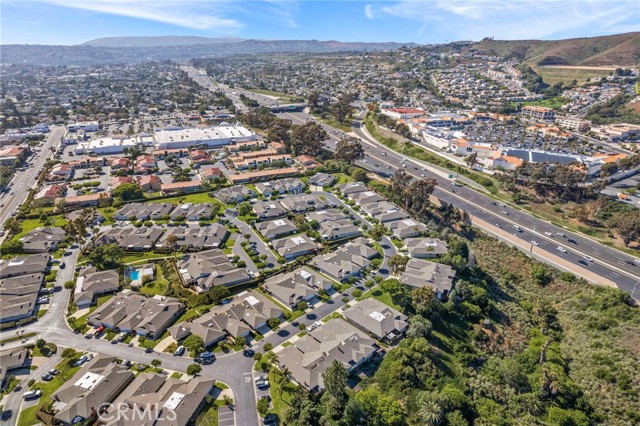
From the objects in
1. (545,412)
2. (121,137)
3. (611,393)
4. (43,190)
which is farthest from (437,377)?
(121,137)

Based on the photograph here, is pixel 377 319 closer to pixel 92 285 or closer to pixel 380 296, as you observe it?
pixel 380 296

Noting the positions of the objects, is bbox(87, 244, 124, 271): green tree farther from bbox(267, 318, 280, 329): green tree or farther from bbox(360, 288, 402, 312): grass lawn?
bbox(360, 288, 402, 312): grass lawn

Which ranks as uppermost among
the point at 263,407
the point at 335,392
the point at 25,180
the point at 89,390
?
the point at 335,392

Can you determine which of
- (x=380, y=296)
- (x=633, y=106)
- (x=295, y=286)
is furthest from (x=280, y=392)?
(x=633, y=106)

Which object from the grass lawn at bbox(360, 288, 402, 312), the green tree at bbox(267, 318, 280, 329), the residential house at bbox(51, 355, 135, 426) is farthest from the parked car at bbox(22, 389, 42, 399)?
the grass lawn at bbox(360, 288, 402, 312)

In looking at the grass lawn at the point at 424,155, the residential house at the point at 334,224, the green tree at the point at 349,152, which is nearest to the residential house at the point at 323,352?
the residential house at the point at 334,224

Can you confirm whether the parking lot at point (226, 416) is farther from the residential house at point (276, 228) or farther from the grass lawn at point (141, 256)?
the residential house at point (276, 228)

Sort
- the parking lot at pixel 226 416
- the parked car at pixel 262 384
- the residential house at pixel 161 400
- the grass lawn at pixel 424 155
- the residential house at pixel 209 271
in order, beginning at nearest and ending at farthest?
the residential house at pixel 161 400, the parking lot at pixel 226 416, the parked car at pixel 262 384, the residential house at pixel 209 271, the grass lawn at pixel 424 155
